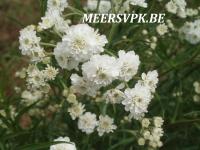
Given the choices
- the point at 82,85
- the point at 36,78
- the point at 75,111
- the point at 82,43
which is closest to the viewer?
the point at 82,43

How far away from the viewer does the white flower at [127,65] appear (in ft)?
6.22

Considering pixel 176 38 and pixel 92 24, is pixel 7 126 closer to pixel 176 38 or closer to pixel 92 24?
pixel 92 24

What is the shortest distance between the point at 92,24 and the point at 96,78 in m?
0.62

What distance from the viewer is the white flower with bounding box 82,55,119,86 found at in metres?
1.82

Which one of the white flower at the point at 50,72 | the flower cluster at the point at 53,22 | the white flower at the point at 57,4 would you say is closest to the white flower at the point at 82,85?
the white flower at the point at 50,72

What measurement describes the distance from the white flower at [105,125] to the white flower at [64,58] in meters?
0.34

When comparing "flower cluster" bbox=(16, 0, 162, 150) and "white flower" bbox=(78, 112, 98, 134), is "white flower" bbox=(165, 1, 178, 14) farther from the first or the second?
"white flower" bbox=(78, 112, 98, 134)

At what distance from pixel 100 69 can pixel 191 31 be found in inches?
37.6

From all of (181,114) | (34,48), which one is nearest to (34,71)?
(34,48)

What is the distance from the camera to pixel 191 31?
104 inches

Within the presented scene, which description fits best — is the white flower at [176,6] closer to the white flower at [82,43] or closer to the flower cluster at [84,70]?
the flower cluster at [84,70]

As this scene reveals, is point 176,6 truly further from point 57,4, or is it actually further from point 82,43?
point 82,43

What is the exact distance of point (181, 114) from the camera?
244 cm

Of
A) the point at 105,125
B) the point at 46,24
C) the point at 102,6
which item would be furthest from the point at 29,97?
the point at 46,24
